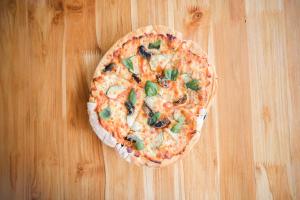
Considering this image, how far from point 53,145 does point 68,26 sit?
2.50ft

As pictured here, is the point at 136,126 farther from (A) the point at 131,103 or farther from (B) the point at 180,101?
(B) the point at 180,101

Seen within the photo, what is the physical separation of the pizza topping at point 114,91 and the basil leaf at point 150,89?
0.14 metres

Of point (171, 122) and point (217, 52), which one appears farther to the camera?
point (217, 52)

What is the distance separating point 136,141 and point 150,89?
11.8 inches

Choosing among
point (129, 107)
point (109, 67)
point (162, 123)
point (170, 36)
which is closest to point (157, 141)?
point (162, 123)

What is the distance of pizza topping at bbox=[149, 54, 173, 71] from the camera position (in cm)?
173

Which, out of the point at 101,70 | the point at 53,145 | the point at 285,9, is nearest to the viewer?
the point at 101,70

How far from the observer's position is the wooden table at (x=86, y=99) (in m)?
1.89

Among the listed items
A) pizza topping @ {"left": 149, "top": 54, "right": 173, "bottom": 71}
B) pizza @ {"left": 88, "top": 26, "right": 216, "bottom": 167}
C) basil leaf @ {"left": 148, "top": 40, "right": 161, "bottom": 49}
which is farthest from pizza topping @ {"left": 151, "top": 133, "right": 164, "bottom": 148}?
basil leaf @ {"left": 148, "top": 40, "right": 161, "bottom": 49}

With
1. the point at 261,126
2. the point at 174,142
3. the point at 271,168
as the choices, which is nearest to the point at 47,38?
the point at 174,142

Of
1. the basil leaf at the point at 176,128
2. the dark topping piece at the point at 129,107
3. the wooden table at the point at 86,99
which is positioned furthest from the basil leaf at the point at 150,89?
the wooden table at the point at 86,99

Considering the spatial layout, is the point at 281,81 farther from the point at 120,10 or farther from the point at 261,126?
the point at 120,10

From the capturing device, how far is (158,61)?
1733 mm

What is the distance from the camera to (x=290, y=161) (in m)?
1.98
